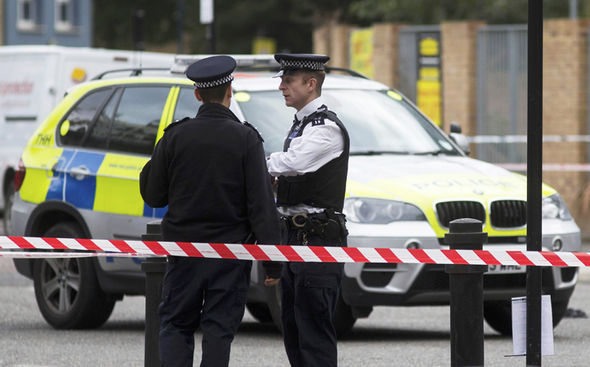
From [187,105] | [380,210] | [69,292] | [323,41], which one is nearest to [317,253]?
[380,210]

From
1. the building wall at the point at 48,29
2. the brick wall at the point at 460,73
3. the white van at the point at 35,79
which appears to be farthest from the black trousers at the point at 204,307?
the building wall at the point at 48,29

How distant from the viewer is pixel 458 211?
373 inches

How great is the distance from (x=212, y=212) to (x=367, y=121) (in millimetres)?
4411

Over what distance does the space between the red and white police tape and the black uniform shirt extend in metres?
0.06

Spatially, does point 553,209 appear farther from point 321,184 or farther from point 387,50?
point 387,50

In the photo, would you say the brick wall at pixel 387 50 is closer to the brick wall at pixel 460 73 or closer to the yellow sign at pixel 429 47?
the yellow sign at pixel 429 47

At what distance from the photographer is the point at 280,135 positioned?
9.99m

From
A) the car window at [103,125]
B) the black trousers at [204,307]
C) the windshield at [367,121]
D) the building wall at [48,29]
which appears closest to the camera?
the black trousers at [204,307]

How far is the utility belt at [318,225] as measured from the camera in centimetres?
694

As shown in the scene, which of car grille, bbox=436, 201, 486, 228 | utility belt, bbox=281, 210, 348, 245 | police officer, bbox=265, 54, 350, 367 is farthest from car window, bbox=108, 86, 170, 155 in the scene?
utility belt, bbox=281, 210, 348, 245

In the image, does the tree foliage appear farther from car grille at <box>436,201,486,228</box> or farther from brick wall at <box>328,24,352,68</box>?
car grille at <box>436,201,486,228</box>

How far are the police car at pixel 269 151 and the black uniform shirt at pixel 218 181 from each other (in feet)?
9.95

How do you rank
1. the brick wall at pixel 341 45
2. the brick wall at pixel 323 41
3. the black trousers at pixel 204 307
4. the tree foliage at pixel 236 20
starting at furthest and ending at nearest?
the tree foliage at pixel 236 20 < the brick wall at pixel 323 41 < the brick wall at pixel 341 45 < the black trousers at pixel 204 307

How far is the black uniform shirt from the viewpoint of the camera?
6.29 m
